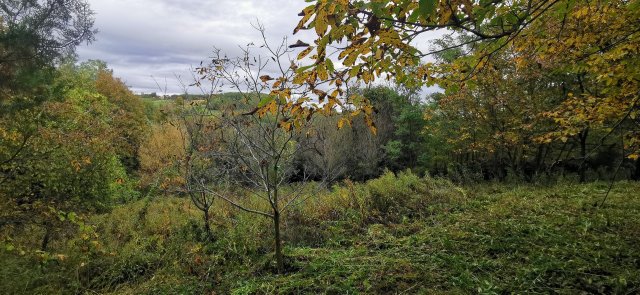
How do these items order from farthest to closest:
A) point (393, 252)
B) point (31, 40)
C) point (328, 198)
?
point (328, 198)
point (31, 40)
point (393, 252)

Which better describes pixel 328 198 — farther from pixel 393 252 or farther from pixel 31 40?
pixel 31 40

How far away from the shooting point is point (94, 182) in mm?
8250

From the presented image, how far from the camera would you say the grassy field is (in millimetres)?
3367

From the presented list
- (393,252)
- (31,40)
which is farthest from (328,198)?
(31,40)

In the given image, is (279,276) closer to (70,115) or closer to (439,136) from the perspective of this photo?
(70,115)

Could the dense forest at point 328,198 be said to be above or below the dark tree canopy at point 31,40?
below

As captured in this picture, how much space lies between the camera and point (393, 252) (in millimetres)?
4363

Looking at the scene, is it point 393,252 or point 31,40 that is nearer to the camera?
point 393,252

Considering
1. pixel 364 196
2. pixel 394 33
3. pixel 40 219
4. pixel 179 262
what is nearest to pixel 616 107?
pixel 364 196

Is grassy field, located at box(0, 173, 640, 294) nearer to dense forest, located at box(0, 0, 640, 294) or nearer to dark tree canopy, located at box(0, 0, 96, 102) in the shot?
dense forest, located at box(0, 0, 640, 294)

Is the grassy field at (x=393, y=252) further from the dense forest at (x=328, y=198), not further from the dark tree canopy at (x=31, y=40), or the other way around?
the dark tree canopy at (x=31, y=40)

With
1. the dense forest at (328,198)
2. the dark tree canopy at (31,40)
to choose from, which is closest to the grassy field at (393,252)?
the dense forest at (328,198)

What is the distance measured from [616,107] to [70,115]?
10.9 meters

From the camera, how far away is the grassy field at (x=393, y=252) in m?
3.37
